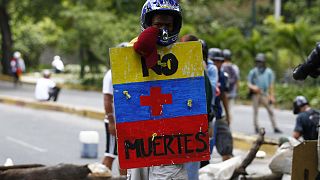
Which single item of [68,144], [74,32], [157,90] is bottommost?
[68,144]

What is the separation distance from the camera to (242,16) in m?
47.3

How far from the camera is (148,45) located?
4.60m

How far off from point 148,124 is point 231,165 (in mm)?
3733

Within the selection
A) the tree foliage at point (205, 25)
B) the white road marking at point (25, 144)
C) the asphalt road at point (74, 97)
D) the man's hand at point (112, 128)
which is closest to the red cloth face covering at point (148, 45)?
the man's hand at point (112, 128)

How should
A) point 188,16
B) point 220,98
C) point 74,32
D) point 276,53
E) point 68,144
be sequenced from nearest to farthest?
point 220,98, point 68,144, point 276,53, point 74,32, point 188,16

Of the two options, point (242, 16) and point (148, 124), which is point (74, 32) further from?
point (148, 124)

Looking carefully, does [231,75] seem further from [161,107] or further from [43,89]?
[161,107]

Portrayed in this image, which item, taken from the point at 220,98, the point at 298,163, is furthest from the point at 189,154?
the point at 220,98

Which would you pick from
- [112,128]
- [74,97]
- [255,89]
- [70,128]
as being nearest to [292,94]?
[74,97]

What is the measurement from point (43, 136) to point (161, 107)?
11.7 m

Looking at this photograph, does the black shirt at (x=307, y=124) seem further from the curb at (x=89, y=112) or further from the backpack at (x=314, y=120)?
the curb at (x=89, y=112)

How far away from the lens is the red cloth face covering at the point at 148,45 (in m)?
4.60

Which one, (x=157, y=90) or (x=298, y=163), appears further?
(x=298, y=163)

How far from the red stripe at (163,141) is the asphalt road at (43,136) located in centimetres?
671
